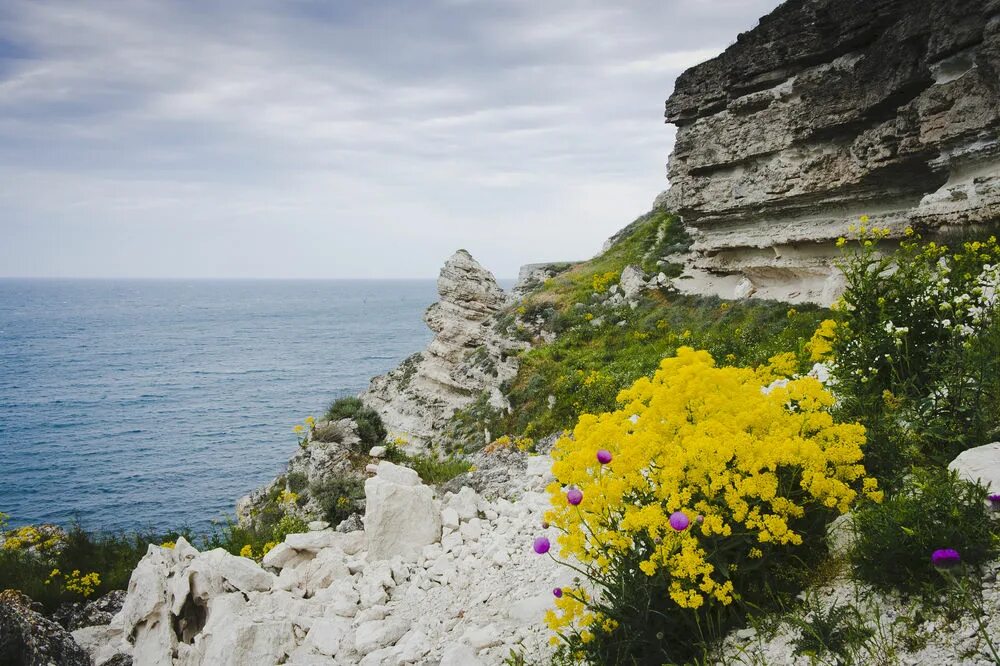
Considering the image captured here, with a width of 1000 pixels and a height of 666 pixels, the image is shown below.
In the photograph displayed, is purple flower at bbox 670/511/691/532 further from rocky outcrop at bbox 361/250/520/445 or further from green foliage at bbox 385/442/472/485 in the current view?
rocky outcrop at bbox 361/250/520/445

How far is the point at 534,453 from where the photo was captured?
1330 centimetres

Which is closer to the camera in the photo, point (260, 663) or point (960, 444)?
point (960, 444)

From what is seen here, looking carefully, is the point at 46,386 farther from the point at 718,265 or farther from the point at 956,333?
the point at 956,333

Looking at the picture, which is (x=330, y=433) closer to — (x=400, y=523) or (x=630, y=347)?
(x=630, y=347)

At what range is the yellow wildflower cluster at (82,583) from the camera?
1170cm

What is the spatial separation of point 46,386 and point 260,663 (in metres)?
70.8

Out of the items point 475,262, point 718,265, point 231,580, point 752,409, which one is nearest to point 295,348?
point 475,262

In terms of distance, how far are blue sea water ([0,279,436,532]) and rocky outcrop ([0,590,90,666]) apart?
1814cm

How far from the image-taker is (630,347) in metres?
18.0

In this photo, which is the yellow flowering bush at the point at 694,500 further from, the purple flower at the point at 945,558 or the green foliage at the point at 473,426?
the green foliage at the point at 473,426

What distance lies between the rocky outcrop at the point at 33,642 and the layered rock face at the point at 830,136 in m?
15.7

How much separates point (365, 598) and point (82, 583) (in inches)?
342

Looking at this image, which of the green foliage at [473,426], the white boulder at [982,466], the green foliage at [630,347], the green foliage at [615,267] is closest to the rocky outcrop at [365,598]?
the white boulder at [982,466]

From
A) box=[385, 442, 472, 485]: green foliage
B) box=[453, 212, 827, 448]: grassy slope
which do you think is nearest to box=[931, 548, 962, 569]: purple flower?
box=[453, 212, 827, 448]: grassy slope
